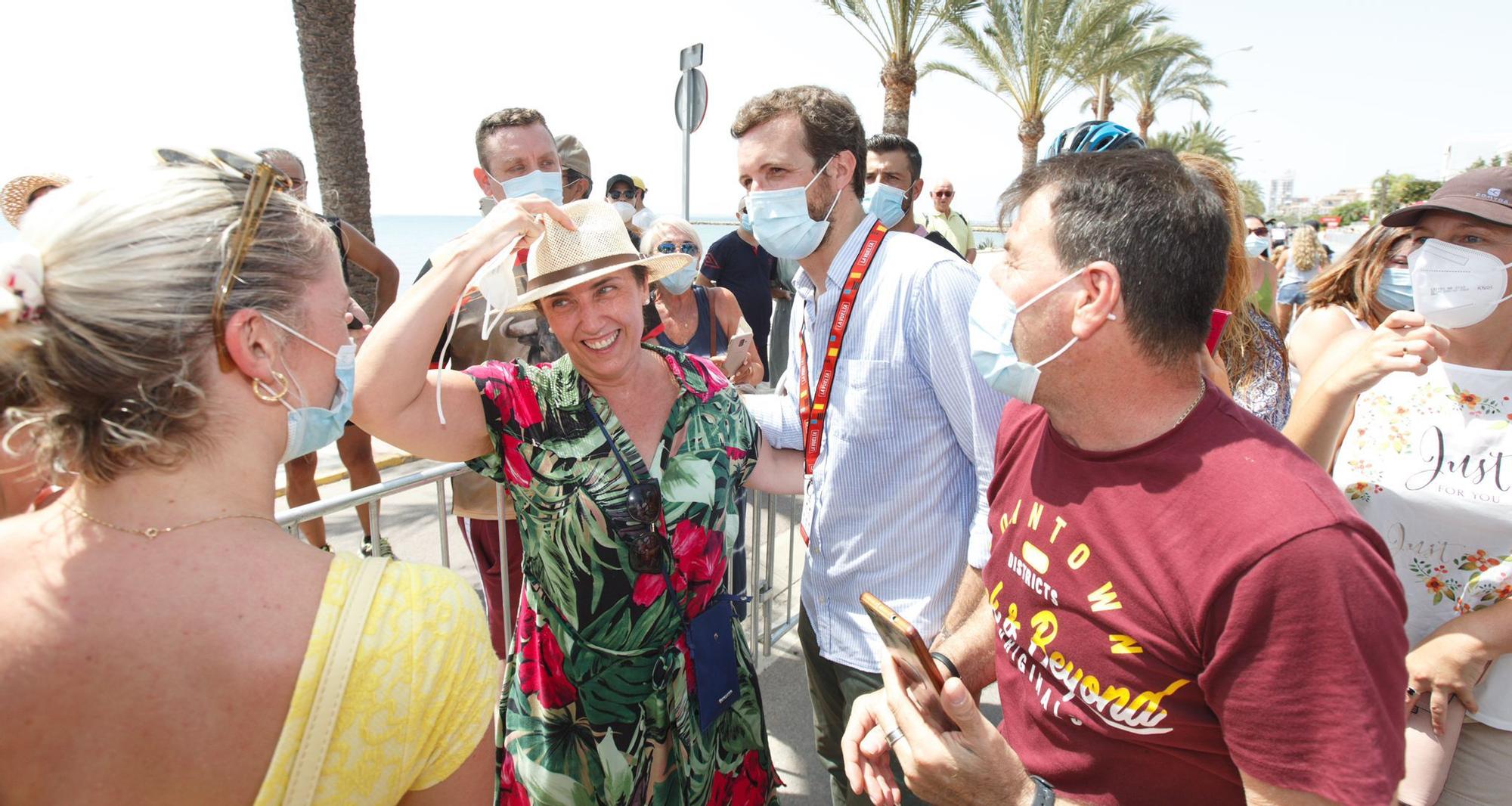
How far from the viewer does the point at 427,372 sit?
1.94 meters

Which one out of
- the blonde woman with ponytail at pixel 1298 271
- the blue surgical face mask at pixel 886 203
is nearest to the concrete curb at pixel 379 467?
the blue surgical face mask at pixel 886 203

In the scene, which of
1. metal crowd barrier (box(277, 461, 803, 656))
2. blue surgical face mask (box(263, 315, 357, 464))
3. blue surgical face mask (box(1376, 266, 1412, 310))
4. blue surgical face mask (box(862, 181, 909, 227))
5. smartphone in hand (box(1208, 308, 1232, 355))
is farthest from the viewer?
blue surgical face mask (box(862, 181, 909, 227))

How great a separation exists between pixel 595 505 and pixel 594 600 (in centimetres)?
25

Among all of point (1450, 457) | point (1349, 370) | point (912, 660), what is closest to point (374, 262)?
point (912, 660)

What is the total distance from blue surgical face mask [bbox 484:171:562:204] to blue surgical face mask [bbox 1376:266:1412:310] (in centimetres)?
319

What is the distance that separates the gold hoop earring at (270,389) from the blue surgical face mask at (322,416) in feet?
0.05

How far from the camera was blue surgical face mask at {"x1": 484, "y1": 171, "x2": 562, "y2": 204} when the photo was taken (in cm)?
357

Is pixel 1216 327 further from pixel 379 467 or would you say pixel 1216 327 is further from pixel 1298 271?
pixel 1298 271

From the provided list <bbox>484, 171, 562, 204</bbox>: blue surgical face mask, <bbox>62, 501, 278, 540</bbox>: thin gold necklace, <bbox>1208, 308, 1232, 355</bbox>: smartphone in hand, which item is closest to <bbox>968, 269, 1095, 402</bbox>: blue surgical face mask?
<bbox>1208, 308, 1232, 355</bbox>: smartphone in hand

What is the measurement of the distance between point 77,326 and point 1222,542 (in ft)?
5.41

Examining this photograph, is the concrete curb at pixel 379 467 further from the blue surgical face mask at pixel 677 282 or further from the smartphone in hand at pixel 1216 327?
the smartphone in hand at pixel 1216 327

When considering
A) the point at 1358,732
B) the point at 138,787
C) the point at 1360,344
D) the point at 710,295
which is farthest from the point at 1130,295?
the point at 710,295

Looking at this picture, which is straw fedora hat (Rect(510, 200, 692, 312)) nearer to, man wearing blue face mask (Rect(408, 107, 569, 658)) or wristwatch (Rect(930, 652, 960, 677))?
man wearing blue face mask (Rect(408, 107, 569, 658))

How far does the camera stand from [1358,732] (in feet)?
3.48
